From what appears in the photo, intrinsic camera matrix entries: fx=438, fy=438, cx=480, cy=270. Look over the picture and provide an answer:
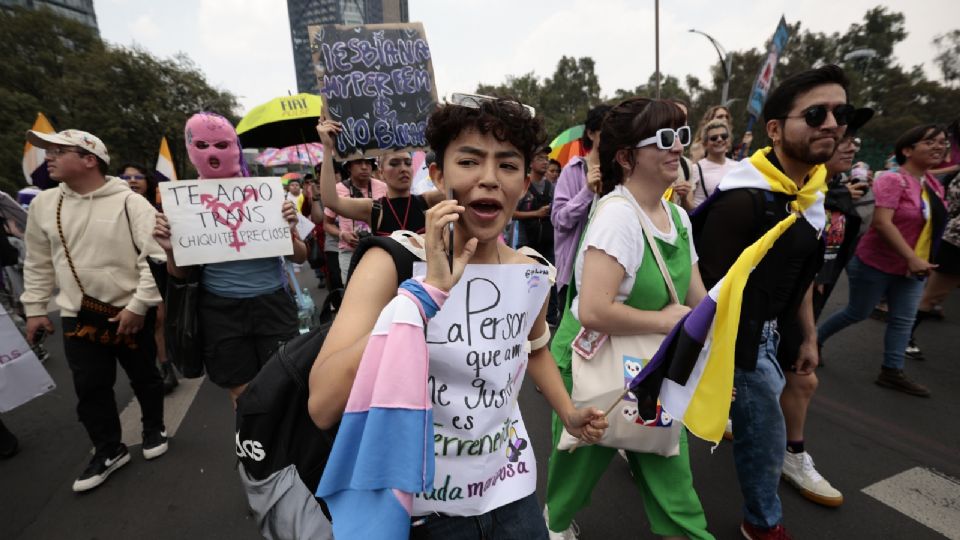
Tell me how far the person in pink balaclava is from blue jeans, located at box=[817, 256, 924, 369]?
4.68 meters

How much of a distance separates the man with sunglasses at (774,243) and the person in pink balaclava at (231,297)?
8.07 feet

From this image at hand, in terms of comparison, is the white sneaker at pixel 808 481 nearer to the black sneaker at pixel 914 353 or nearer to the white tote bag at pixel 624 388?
the white tote bag at pixel 624 388

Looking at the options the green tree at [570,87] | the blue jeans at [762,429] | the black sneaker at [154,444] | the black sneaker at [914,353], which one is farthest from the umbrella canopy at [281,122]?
the green tree at [570,87]

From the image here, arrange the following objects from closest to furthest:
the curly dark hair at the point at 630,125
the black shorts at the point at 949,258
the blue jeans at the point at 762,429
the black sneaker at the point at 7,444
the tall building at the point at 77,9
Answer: the curly dark hair at the point at 630,125
the blue jeans at the point at 762,429
the black sneaker at the point at 7,444
the black shorts at the point at 949,258
the tall building at the point at 77,9

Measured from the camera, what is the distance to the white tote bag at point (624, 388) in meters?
1.67

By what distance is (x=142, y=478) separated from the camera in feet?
9.66

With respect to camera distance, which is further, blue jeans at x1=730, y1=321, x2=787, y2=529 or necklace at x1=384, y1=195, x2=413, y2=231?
necklace at x1=384, y1=195, x2=413, y2=231

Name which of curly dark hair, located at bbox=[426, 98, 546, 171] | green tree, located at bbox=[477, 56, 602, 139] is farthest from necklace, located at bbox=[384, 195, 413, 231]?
green tree, located at bbox=[477, 56, 602, 139]

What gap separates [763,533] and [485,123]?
93.3 inches

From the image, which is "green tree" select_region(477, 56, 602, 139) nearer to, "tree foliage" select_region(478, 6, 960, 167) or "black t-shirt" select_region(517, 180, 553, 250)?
"tree foliage" select_region(478, 6, 960, 167)

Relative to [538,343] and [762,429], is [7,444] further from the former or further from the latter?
[762,429]

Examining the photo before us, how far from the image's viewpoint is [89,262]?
8.83ft

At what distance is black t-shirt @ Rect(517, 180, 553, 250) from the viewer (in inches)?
213

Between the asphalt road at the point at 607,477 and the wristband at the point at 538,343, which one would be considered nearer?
the wristband at the point at 538,343
